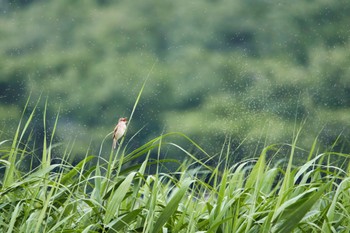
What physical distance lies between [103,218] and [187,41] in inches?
235

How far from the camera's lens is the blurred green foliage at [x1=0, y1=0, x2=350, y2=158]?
7.02 meters

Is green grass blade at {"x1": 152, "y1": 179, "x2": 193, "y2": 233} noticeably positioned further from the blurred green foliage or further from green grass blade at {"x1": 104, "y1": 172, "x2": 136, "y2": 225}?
the blurred green foliage

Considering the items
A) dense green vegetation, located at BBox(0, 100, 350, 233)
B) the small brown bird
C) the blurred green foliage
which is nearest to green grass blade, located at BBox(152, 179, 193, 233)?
dense green vegetation, located at BBox(0, 100, 350, 233)

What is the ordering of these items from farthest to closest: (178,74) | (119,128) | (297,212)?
(178,74) → (119,128) → (297,212)

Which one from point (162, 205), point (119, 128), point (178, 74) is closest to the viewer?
point (162, 205)

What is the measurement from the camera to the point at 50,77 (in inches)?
296

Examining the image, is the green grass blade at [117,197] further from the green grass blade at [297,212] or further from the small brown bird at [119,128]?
the small brown bird at [119,128]

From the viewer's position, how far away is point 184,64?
24.4 ft

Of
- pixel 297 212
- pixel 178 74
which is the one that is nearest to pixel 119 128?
pixel 297 212

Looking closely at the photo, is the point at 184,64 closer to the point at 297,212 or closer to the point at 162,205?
the point at 162,205

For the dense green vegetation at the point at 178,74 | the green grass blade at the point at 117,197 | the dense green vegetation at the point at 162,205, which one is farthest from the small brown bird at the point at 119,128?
the dense green vegetation at the point at 178,74

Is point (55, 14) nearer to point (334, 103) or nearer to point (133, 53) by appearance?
point (133, 53)

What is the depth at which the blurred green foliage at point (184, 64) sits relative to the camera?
23.0ft

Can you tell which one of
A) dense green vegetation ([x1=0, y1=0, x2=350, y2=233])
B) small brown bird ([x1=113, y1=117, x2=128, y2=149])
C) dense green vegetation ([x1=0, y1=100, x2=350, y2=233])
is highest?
dense green vegetation ([x1=0, y1=100, x2=350, y2=233])
